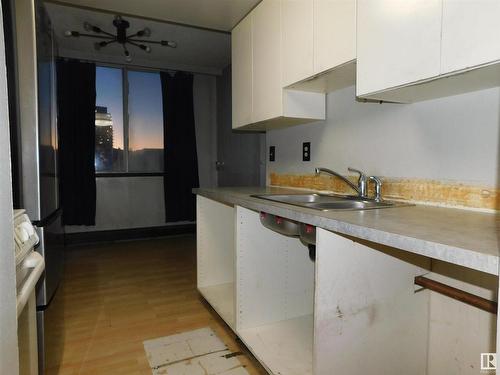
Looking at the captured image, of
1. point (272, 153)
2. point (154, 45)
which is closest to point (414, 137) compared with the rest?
point (272, 153)

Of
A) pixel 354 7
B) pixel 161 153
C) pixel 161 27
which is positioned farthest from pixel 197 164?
pixel 354 7

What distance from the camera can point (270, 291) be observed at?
182 centimetres

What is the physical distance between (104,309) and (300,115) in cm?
188

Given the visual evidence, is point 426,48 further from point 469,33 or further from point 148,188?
point 148,188

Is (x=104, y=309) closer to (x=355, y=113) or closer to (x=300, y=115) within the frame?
(x=300, y=115)

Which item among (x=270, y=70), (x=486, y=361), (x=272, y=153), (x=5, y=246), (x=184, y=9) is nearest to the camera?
(x=5, y=246)

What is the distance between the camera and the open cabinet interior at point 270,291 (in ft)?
5.41

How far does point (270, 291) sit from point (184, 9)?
190cm

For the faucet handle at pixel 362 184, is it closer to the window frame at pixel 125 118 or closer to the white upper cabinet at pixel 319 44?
the white upper cabinet at pixel 319 44

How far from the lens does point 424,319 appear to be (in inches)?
51.7

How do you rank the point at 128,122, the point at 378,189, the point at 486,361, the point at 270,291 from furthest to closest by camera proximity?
the point at 128,122, the point at 270,291, the point at 378,189, the point at 486,361

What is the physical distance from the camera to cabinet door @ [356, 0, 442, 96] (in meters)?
1.04

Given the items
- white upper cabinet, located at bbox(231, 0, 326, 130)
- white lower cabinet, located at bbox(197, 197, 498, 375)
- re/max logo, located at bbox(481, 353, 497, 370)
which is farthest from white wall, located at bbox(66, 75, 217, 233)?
re/max logo, located at bbox(481, 353, 497, 370)

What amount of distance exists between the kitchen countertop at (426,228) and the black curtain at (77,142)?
11.2 ft
